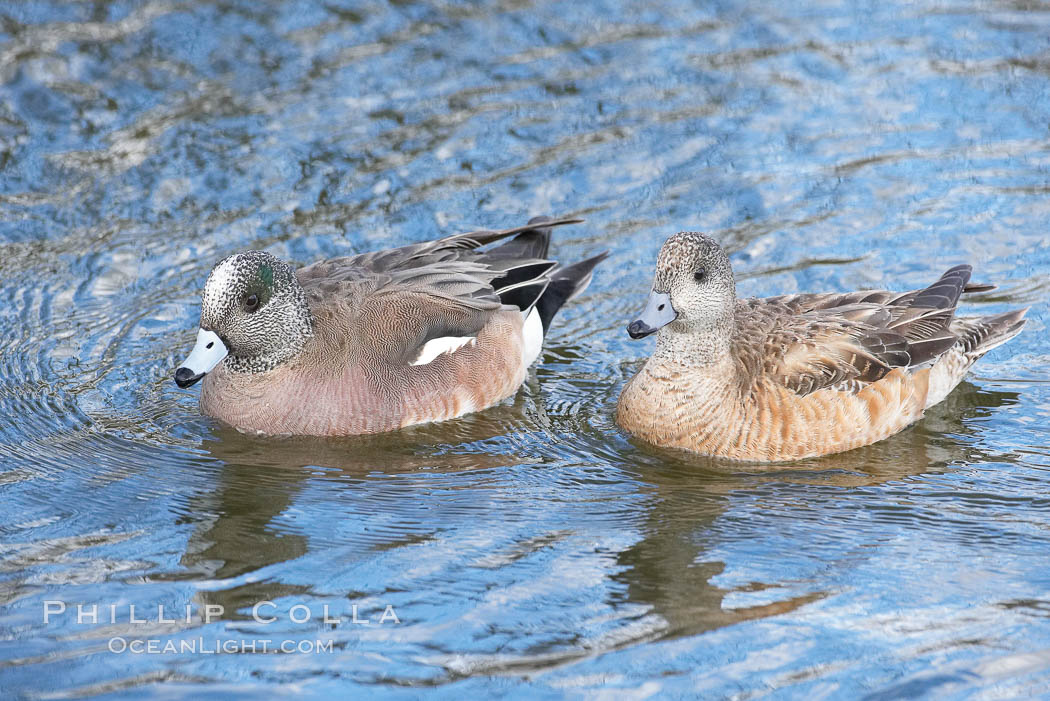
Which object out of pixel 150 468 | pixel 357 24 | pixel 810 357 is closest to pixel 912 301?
pixel 810 357

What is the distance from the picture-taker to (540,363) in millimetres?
8031

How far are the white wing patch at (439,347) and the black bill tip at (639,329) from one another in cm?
143

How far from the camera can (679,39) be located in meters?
11.7

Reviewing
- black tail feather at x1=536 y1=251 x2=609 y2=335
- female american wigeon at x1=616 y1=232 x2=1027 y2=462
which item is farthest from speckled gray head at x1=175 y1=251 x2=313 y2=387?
female american wigeon at x1=616 y1=232 x2=1027 y2=462

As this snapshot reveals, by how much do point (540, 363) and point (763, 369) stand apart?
5.49 feet

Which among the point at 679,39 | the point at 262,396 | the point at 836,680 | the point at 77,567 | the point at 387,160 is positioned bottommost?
the point at 836,680

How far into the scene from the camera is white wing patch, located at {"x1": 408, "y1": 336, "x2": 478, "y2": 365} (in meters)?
7.36

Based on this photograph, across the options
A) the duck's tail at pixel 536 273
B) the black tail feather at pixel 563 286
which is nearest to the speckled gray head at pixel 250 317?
the duck's tail at pixel 536 273

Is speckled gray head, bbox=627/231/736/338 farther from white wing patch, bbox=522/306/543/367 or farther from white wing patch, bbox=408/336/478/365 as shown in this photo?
white wing patch, bbox=522/306/543/367

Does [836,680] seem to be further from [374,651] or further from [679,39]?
[679,39]

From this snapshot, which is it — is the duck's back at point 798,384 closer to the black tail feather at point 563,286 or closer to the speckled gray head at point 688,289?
the speckled gray head at point 688,289

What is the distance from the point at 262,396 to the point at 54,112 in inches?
189

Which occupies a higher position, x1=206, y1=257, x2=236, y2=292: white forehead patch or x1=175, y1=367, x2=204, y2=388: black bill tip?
x1=206, y1=257, x2=236, y2=292: white forehead patch

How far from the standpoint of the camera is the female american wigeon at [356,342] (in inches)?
273
